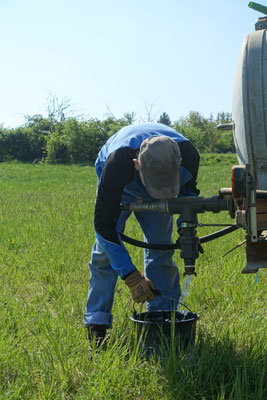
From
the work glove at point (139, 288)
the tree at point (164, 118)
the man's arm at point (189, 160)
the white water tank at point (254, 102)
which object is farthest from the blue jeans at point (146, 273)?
the tree at point (164, 118)

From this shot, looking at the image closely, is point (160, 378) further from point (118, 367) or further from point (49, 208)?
point (49, 208)

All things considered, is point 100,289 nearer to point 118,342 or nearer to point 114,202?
point 118,342

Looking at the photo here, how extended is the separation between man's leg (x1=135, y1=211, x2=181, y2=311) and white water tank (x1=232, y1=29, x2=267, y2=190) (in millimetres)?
802

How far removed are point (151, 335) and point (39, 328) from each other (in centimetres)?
69

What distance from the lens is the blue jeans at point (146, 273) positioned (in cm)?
290

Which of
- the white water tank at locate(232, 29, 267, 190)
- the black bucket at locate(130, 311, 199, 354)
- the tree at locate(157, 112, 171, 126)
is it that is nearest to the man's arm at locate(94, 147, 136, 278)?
the black bucket at locate(130, 311, 199, 354)

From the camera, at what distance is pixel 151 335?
256cm

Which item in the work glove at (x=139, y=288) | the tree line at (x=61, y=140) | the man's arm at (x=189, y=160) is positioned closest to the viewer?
the work glove at (x=139, y=288)

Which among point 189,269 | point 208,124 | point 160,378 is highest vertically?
point 208,124

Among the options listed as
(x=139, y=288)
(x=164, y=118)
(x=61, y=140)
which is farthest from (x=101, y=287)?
(x=164, y=118)

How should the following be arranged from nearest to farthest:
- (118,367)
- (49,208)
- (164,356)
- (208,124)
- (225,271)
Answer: (118,367)
(164,356)
(225,271)
(49,208)
(208,124)

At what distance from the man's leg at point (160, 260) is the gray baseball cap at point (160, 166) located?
2.11 feet

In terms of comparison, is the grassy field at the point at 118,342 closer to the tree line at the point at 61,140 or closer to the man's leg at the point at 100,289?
the man's leg at the point at 100,289

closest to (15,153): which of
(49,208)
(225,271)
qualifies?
(49,208)
